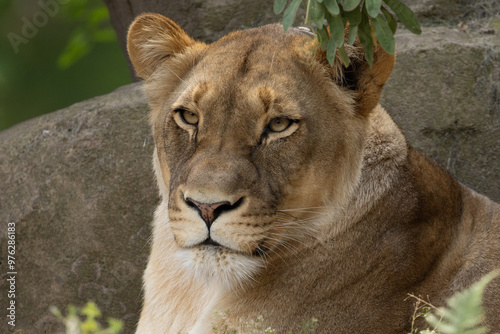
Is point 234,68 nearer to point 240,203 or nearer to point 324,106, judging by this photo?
point 324,106

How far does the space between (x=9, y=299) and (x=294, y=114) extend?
3255 mm

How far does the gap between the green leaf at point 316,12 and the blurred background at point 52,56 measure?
5329mm

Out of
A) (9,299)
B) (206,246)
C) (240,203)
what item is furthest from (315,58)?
(9,299)

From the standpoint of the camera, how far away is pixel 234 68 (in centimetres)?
303

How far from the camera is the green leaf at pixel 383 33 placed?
2682 millimetres

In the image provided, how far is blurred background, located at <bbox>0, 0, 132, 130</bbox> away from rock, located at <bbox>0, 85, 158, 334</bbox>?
9.13 feet

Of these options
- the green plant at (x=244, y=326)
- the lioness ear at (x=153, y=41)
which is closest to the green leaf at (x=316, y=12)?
the lioness ear at (x=153, y=41)

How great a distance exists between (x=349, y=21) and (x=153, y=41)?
3.69 ft

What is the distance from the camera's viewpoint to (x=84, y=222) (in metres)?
5.16

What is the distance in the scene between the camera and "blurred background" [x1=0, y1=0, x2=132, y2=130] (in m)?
7.89

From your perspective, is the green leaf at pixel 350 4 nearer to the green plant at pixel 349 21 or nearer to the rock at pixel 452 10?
the green plant at pixel 349 21

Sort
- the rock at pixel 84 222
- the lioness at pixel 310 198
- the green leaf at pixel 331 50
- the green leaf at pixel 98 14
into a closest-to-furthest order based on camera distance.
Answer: the green leaf at pixel 331 50 < the lioness at pixel 310 198 < the rock at pixel 84 222 < the green leaf at pixel 98 14

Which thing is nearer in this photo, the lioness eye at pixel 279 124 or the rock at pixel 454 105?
the lioness eye at pixel 279 124

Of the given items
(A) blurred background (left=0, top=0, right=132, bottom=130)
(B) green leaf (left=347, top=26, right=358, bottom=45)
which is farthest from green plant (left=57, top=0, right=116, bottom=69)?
(B) green leaf (left=347, top=26, right=358, bottom=45)
